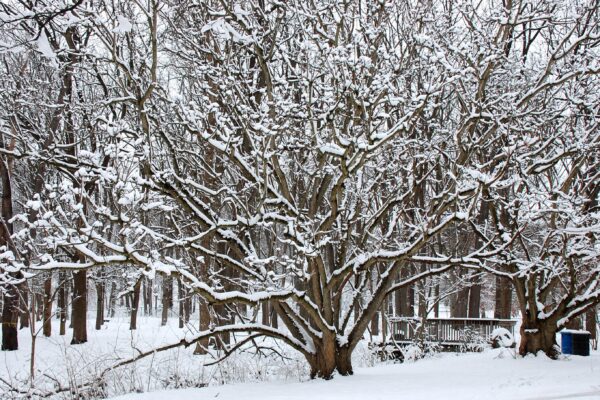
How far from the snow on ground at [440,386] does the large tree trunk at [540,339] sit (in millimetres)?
1078

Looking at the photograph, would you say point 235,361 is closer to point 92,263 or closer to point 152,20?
point 92,263

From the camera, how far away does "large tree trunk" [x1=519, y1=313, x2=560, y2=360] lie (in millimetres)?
10500

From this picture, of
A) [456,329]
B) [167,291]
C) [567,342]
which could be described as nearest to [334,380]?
[567,342]

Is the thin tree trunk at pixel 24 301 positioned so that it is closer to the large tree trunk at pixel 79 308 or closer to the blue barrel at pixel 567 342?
the large tree trunk at pixel 79 308

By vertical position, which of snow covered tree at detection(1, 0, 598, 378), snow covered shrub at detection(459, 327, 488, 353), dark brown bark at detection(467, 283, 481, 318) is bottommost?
snow covered shrub at detection(459, 327, 488, 353)

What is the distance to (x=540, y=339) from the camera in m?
10.5

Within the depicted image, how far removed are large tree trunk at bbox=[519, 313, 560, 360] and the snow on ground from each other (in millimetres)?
1078

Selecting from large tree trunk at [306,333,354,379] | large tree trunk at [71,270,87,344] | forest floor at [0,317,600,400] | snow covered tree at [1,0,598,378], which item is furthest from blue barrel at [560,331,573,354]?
large tree trunk at [71,270,87,344]

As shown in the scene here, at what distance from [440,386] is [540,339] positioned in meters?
4.32

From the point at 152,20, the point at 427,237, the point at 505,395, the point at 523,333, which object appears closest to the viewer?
the point at 505,395

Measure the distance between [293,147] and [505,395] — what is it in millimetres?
4923

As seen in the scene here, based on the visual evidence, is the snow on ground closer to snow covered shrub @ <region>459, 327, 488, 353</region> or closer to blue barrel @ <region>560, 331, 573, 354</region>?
blue barrel @ <region>560, 331, 573, 354</region>

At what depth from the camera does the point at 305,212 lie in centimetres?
932

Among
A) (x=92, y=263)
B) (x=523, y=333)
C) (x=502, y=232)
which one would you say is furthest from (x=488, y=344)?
(x=92, y=263)
